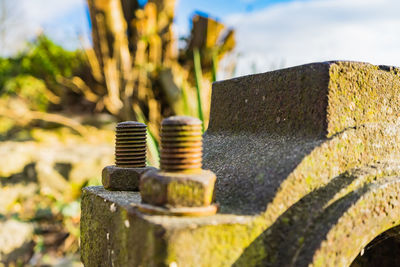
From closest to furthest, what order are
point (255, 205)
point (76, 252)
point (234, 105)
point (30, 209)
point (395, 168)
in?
point (255, 205)
point (395, 168)
point (234, 105)
point (76, 252)
point (30, 209)

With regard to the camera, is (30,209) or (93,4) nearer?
(30,209)

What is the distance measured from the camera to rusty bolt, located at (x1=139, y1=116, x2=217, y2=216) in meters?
1.02

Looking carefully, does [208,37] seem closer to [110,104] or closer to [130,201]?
[110,104]

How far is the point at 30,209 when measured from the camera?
17.5ft

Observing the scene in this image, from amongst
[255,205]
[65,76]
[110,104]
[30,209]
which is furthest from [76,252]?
[65,76]

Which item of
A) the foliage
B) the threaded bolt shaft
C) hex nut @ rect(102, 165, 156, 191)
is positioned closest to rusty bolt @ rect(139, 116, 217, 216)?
the threaded bolt shaft

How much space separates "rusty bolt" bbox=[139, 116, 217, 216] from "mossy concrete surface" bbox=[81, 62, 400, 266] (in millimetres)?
38

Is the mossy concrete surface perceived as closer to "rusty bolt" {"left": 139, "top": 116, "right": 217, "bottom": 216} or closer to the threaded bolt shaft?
"rusty bolt" {"left": 139, "top": 116, "right": 217, "bottom": 216}

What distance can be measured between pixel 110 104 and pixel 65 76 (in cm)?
146

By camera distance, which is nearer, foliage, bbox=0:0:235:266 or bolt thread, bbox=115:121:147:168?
bolt thread, bbox=115:121:147:168

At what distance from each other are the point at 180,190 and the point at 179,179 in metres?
0.03

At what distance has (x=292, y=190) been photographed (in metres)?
1.06

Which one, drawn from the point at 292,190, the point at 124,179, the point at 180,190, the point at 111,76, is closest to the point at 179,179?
the point at 180,190

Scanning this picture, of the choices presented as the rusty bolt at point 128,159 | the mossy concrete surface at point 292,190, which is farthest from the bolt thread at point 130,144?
the mossy concrete surface at point 292,190
